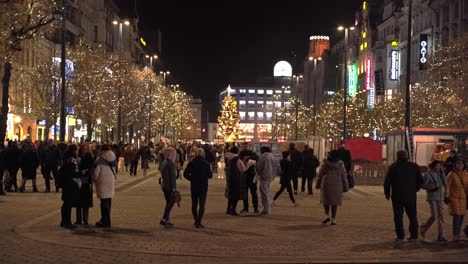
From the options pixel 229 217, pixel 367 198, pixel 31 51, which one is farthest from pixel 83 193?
pixel 31 51

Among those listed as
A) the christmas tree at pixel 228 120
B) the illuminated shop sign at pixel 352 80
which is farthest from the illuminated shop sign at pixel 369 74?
the christmas tree at pixel 228 120

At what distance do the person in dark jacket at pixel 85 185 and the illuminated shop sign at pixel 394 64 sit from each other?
87.0 metres

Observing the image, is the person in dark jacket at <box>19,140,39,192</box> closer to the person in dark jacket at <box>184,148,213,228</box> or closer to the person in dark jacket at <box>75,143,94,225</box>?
the person in dark jacket at <box>75,143,94,225</box>

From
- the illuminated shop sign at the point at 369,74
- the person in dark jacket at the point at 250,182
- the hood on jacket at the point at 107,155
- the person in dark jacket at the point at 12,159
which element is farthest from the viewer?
the illuminated shop sign at the point at 369,74

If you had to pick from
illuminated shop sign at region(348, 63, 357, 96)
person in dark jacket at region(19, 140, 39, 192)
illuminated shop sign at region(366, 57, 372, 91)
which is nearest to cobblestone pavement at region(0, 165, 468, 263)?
person in dark jacket at region(19, 140, 39, 192)

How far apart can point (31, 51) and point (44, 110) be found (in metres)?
10.5

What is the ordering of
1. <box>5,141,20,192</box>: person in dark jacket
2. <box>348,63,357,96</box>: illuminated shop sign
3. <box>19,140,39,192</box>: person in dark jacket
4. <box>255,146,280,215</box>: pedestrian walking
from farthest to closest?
<box>348,63,357,96</box>: illuminated shop sign < <box>19,140,39,192</box>: person in dark jacket < <box>5,141,20,192</box>: person in dark jacket < <box>255,146,280,215</box>: pedestrian walking

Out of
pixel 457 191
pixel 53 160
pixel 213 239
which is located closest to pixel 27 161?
pixel 53 160

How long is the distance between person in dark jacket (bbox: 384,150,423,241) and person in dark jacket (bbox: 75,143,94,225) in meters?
5.78

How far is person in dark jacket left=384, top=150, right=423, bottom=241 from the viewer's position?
15617 millimetres

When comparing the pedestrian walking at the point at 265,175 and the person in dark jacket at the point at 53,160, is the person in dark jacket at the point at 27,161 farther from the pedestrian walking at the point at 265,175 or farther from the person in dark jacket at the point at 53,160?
the pedestrian walking at the point at 265,175

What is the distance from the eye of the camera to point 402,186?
1563cm

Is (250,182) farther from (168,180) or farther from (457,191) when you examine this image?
(457,191)

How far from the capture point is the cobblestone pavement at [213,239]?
13.4m
